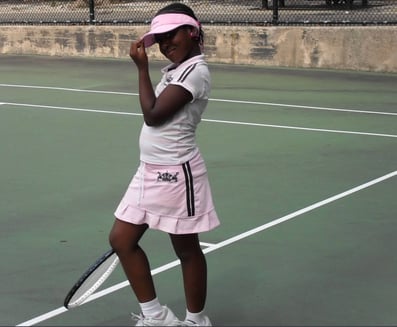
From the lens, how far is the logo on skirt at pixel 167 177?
4.92 meters

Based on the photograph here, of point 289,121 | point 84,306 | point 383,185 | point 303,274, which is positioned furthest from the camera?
point 289,121

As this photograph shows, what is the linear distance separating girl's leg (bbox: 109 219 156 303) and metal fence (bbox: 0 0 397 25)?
12.5 m

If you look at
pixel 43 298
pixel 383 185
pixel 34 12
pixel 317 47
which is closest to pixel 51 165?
pixel 383 185

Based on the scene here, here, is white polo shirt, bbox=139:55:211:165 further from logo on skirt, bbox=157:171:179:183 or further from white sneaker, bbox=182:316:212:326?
white sneaker, bbox=182:316:212:326

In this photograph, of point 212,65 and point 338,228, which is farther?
point 212,65

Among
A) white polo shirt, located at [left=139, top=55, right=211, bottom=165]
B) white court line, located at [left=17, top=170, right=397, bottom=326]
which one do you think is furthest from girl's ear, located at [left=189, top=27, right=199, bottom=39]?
white court line, located at [left=17, top=170, right=397, bottom=326]

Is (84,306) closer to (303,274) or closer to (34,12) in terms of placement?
(303,274)

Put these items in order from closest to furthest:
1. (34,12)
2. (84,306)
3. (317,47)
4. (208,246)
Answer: (84,306) < (208,246) < (317,47) < (34,12)

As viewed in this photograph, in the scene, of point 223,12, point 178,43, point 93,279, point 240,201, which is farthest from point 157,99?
point 223,12

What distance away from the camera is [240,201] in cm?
832

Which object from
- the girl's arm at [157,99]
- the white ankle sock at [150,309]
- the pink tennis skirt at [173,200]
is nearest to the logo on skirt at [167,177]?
the pink tennis skirt at [173,200]

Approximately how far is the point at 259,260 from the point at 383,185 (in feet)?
8.30

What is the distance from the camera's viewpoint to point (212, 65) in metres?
18.0

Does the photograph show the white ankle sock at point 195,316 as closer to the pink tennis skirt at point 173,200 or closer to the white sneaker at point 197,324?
the white sneaker at point 197,324
